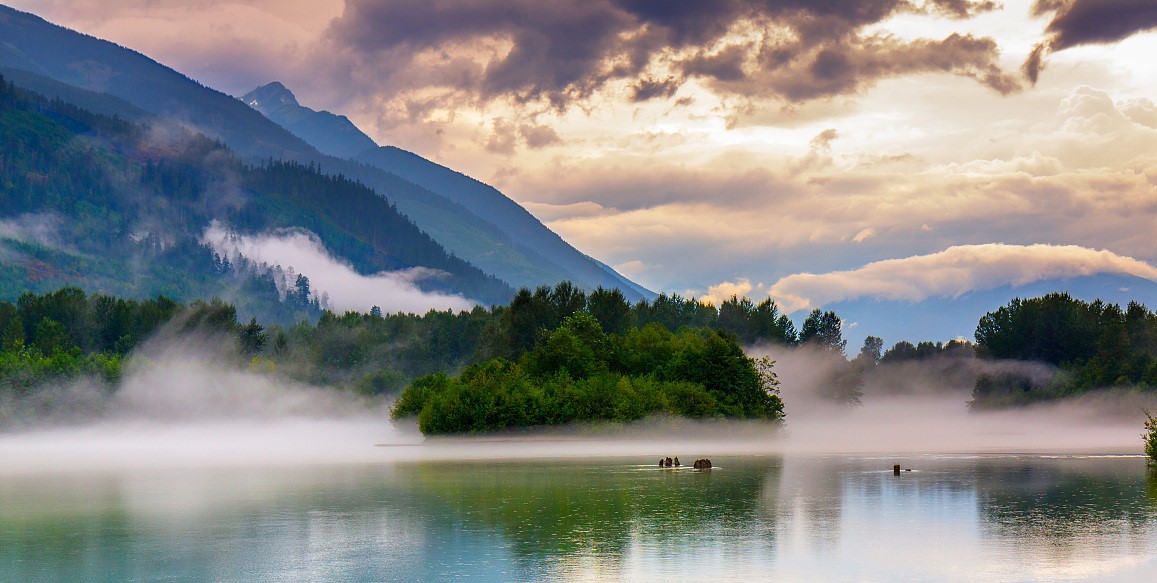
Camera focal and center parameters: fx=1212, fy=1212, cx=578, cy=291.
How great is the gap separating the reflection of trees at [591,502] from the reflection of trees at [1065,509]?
11.5m

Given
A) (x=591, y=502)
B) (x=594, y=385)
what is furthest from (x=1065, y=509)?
(x=594, y=385)

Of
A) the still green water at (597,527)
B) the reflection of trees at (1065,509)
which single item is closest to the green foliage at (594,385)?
the still green water at (597,527)

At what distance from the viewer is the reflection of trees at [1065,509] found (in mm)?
44156

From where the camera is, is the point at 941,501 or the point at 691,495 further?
the point at 691,495

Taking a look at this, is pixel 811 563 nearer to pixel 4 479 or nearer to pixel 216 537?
pixel 216 537

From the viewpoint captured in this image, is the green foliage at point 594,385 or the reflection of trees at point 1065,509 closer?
the reflection of trees at point 1065,509

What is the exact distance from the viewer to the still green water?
39.7 meters

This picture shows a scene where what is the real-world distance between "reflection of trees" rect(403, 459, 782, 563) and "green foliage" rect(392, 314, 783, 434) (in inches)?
1941

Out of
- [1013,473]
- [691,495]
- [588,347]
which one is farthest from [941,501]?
[588,347]

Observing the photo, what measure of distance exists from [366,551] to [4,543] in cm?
1525

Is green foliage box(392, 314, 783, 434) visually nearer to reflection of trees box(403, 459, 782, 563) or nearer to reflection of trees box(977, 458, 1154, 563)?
reflection of trees box(403, 459, 782, 563)

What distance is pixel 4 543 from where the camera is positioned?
47.9 metres

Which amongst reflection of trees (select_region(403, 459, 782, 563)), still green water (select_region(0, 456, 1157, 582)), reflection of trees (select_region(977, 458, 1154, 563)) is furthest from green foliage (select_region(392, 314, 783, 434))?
reflection of trees (select_region(977, 458, 1154, 563))

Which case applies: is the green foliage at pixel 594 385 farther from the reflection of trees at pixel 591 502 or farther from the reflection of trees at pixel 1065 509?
the reflection of trees at pixel 1065 509
